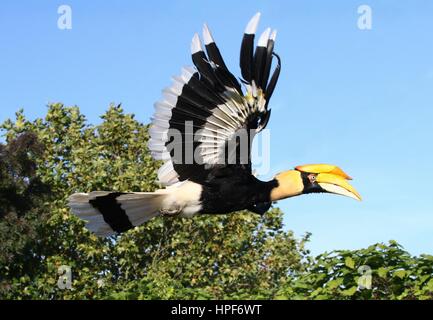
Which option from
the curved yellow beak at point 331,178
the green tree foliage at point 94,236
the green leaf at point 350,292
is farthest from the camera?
the green tree foliage at point 94,236

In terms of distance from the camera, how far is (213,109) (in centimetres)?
555

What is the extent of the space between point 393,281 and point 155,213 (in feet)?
12.1

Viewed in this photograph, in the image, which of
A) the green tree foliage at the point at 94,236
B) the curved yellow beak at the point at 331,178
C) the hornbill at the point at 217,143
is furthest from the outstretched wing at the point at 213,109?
the green tree foliage at the point at 94,236

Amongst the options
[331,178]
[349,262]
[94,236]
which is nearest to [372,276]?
[349,262]

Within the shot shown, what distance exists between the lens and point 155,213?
5750 mm

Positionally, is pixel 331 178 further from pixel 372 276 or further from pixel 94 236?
pixel 94 236

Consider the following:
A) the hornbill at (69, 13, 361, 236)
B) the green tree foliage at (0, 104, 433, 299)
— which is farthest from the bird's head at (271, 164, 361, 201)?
the green tree foliage at (0, 104, 433, 299)

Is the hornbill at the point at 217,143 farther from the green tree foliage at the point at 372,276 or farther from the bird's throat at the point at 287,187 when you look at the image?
the green tree foliage at the point at 372,276

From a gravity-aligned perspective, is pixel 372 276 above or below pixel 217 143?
below

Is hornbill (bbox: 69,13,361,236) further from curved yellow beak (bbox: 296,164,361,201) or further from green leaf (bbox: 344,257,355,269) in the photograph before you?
green leaf (bbox: 344,257,355,269)

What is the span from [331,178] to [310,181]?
16 centimetres

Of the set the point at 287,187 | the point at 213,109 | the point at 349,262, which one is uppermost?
the point at 213,109

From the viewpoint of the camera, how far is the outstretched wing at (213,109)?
5.55m

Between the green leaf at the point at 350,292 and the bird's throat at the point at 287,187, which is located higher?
the bird's throat at the point at 287,187
